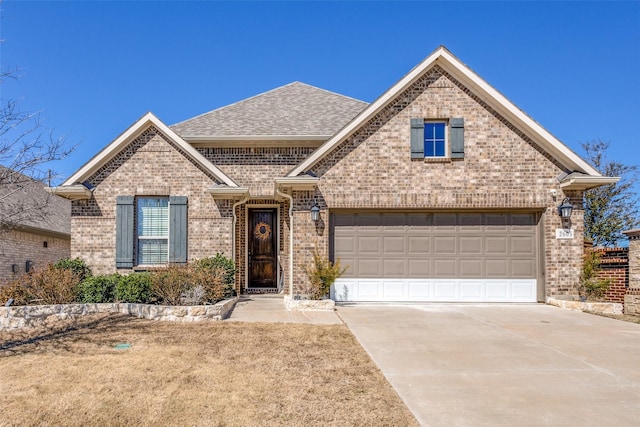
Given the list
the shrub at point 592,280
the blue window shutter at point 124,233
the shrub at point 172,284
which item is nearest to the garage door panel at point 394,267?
the shrub at point 592,280

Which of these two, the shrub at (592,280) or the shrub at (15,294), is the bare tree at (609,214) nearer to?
the shrub at (592,280)

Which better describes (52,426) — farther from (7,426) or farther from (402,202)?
(402,202)

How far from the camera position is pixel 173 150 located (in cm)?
1187

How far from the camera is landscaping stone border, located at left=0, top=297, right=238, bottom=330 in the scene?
337 inches

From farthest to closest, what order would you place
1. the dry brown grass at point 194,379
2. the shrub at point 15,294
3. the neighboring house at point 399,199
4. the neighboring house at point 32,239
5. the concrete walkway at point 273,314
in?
the neighboring house at point 32,239, the neighboring house at point 399,199, the shrub at point 15,294, the concrete walkway at point 273,314, the dry brown grass at point 194,379

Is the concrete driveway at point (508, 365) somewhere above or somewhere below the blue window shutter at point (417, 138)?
below

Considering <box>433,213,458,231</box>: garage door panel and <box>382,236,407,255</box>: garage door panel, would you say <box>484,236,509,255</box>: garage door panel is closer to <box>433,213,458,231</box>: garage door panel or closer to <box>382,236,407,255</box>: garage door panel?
<box>433,213,458,231</box>: garage door panel

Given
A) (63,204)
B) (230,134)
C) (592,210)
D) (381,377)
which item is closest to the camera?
(381,377)

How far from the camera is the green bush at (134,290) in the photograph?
942cm

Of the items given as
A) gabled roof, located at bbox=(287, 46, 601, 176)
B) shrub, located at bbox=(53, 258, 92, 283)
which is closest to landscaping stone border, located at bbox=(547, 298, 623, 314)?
gabled roof, located at bbox=(287, 46, 601, 176)

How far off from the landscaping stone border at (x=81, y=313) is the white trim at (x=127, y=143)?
12.6 ft

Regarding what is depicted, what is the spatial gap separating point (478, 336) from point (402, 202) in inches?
174

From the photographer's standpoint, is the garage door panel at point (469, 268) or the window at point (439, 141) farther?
the garage door panel at point (469, 268)

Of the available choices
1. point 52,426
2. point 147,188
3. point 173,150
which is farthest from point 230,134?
point 52,426
